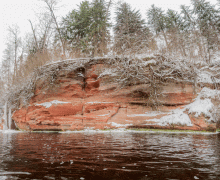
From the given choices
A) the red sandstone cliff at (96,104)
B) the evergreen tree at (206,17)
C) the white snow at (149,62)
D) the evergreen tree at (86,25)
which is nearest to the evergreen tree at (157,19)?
the evergreen tree at (206,17)

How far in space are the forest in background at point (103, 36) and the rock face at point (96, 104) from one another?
9.58 ft

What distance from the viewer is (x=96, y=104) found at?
13.2m

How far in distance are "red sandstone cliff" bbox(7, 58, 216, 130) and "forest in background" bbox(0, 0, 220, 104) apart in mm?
2875

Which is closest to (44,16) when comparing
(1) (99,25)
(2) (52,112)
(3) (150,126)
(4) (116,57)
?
(1) (99,25)

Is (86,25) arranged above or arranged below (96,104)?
above

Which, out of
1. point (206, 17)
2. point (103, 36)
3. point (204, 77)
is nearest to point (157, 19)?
point (206, 17)

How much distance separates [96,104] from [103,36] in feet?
30.6

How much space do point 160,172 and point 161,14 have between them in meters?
26.1

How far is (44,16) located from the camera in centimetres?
1897

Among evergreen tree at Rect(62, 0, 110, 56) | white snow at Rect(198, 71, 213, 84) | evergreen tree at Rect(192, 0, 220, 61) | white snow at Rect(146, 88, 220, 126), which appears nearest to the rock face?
white snow at Rect(146, 88, 220, 126)

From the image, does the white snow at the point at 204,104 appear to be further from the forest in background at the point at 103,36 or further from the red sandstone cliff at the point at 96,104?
the forest in background at the point at 103,36

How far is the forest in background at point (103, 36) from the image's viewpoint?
15.8m

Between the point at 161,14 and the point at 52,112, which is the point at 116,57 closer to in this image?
the point at 52,112

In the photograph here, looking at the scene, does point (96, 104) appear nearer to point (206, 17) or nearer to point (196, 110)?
point (196, 110)
